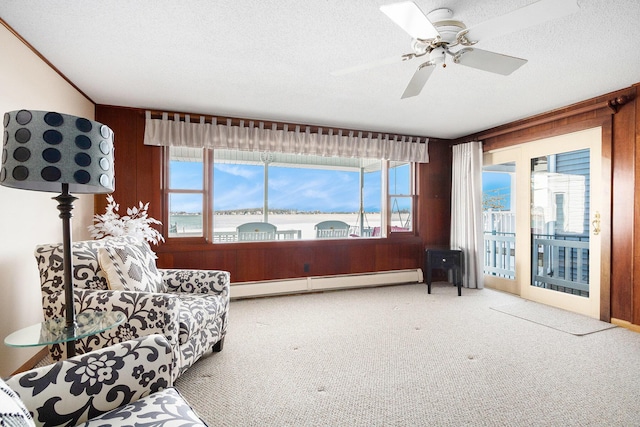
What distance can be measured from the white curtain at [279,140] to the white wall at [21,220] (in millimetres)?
1074

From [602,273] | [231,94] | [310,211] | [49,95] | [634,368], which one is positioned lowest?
[634,368]

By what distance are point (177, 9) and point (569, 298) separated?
4607mm

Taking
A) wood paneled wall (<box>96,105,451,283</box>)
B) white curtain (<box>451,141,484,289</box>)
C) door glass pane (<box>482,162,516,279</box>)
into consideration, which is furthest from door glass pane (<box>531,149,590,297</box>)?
wood paneled wall (<box>96,105,451,283</box>)

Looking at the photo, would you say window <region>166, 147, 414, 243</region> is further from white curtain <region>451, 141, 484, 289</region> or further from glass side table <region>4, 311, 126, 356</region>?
glass side table <region>4, 311, 126, 356</region>

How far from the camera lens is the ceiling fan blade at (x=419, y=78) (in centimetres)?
212

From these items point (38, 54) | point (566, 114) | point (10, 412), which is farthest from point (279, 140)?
point (10, 412)

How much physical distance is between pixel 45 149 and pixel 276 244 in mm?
3120

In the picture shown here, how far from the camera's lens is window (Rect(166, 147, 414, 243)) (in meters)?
4.02

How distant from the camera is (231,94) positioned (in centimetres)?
327

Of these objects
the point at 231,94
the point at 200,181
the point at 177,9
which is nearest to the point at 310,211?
the point at 200,181

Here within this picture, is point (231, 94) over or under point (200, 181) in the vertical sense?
over

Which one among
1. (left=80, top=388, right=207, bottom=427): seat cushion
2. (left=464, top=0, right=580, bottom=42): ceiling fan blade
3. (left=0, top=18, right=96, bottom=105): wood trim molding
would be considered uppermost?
(left=0, top=18, right=96, bottom=105): wood trim molding

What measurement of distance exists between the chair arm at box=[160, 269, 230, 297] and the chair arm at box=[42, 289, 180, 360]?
0.69 metres

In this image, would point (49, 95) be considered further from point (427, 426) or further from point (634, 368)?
point (634, 368)
